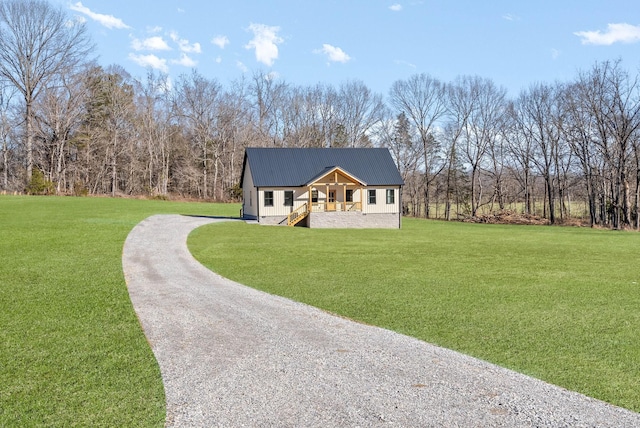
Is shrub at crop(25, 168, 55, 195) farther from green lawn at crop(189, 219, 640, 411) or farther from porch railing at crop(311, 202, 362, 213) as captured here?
green lawn at crop(189, 219, 640, 411)

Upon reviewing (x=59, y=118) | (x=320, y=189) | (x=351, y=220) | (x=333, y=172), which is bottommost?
(x=351, y=220)

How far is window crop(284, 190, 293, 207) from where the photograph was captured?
31.3 metres

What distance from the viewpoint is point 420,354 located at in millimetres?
6211

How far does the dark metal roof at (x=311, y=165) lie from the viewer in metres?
31.7

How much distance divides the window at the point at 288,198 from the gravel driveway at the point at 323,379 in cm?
2268

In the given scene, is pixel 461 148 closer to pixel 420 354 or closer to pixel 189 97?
pixel 189 97

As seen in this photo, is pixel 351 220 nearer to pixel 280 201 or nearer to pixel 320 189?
pixel 320 189

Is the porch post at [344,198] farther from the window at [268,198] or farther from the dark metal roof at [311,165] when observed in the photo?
the window at [268,198]

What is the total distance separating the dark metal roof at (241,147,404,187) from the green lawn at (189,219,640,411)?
1162cm

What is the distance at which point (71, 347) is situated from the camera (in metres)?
6.39

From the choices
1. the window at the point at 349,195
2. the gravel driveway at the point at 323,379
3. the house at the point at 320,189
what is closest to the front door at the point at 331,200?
the house at the point at 320,189

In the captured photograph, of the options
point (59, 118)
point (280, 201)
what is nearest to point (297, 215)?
point (280, 201)

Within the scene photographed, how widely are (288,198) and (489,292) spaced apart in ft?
72.2

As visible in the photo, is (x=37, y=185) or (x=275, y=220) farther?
(x=37, y=185)
